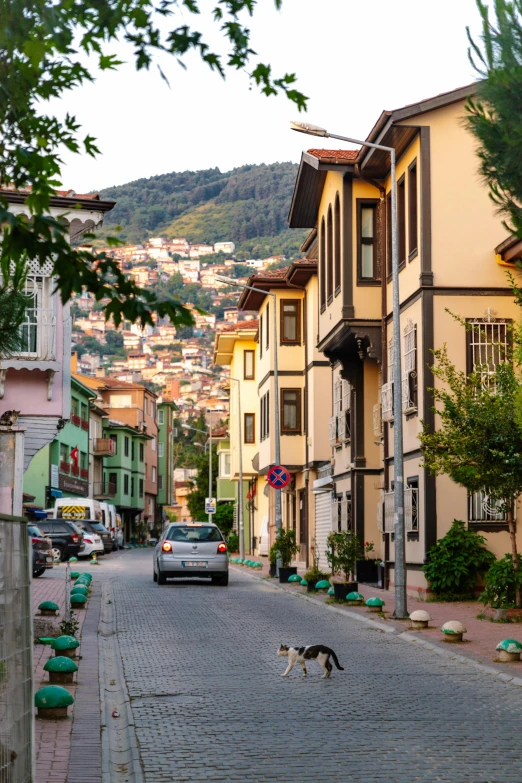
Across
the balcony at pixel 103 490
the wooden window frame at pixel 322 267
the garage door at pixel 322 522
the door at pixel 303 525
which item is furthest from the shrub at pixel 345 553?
the balcony at pixel 103 490

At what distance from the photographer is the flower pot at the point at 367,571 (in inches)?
1223

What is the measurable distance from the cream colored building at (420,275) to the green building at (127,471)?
215 feet

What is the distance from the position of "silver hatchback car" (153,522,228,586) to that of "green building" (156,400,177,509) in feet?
321

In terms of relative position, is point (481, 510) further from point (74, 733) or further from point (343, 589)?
point (74, 733)

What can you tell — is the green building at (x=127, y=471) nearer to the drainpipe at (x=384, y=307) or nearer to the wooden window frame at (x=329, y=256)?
the wooden window frame at (x=329, y=256)

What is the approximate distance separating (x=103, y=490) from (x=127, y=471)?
799 cm

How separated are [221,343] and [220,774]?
57.7 m

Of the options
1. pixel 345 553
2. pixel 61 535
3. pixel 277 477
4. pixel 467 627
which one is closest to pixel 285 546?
pixel 277 477

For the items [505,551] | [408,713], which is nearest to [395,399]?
[505,551]

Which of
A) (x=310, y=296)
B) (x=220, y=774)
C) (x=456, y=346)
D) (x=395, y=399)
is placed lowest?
(x=220, y=774)

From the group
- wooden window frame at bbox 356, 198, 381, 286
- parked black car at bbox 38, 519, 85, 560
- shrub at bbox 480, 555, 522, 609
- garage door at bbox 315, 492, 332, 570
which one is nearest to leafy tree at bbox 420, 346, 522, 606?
shrub at bbox 480, 555, 522, 609

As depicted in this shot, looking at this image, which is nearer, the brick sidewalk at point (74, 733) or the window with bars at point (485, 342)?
the brick sidewalk at point (74, 733)

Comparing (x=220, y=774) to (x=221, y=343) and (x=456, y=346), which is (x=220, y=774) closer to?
(x=456, y=346)

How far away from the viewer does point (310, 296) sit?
4578 cm
